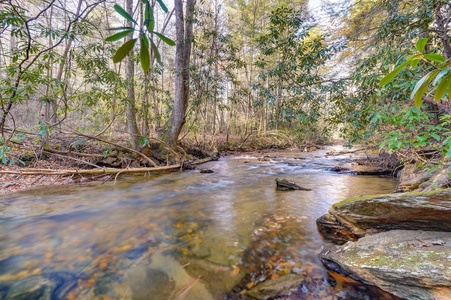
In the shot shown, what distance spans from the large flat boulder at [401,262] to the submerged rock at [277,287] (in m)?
0.48

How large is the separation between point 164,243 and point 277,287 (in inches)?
59.1

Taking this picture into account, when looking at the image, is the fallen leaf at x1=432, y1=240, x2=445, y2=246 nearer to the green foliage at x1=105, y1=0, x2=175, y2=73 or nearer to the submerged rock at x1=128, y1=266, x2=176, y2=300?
the submerged rock at x1=128, y1=266, x2=176, y2=300

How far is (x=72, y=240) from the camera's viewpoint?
2.81m

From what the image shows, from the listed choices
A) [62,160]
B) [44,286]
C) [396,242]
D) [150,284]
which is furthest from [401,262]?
[62,160]

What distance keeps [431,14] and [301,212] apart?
386 centimetres

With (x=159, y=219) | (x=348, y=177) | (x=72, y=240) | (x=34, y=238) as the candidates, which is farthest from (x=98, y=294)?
(x=348, y=177)

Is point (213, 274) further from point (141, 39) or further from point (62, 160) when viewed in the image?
point (62, 160)

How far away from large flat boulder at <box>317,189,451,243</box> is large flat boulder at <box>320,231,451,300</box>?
119mm

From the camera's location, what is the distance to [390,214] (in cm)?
251

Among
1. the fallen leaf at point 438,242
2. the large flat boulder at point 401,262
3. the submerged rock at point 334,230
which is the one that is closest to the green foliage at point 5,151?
the large flat boulder at point 401,262

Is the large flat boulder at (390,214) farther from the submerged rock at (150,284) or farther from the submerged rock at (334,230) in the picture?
the submerged rock at (150,284)

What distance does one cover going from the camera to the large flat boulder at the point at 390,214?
2245mm

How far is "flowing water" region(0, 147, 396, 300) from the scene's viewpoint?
1.98 meters

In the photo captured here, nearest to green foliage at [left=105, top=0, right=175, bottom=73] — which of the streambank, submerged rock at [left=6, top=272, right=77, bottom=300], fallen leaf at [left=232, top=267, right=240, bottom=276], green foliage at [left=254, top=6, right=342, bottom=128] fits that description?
fallen leaf at [left=232, top=267, right=240, bottom=276]
